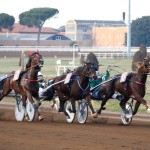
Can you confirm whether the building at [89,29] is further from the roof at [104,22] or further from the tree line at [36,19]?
the tree line at [36,19]

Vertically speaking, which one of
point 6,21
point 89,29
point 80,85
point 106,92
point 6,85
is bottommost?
point 106,92

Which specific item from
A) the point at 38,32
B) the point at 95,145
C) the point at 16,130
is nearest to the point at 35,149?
the point at 95,145

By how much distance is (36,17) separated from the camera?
489ft

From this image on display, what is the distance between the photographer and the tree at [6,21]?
146 meters

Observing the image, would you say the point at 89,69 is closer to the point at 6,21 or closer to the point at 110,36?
the point at 6,21

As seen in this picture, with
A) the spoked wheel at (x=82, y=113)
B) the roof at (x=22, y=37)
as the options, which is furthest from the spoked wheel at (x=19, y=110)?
the roof at (x=22, y=37)

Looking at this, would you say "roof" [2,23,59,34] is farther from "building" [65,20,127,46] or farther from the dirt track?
the dirt track

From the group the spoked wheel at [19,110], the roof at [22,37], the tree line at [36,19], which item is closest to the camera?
the spoked wheel at [19,110]

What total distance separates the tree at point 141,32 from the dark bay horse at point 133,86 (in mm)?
102362

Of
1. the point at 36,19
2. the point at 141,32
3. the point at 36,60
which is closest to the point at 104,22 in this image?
the point at 36,19

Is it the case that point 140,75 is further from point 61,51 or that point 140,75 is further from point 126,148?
point 61,51

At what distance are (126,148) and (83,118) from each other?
7.98 m

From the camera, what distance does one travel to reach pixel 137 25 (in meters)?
132

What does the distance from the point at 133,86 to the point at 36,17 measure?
126946mm
